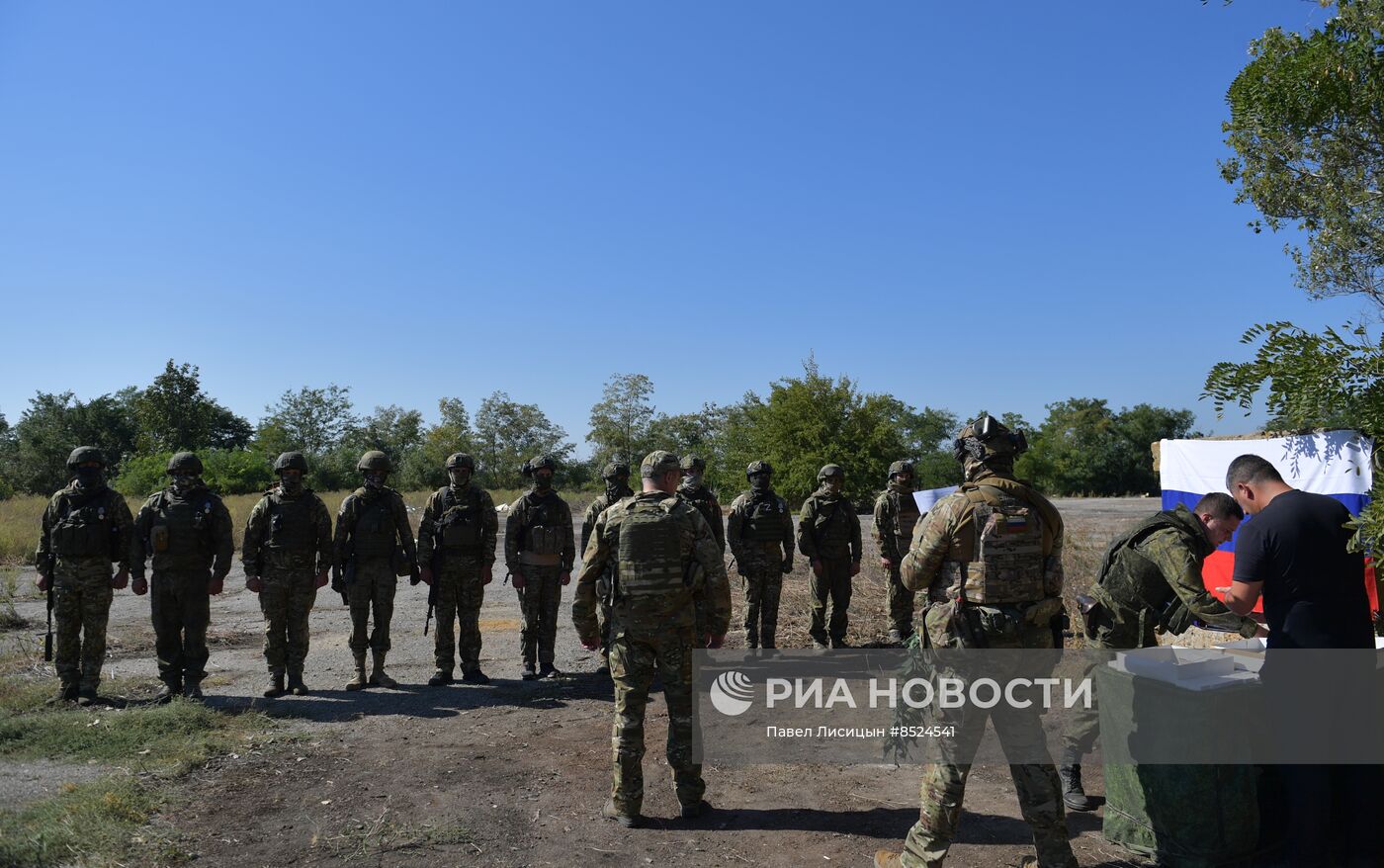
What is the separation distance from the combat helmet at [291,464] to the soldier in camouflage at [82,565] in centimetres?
144

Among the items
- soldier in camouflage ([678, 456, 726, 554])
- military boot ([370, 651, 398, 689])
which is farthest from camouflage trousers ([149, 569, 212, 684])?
soldier in camouflage ([678, 456, 726, 554])

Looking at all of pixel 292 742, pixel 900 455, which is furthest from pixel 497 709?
pixel 900 455

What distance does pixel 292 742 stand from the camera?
21.4 feet

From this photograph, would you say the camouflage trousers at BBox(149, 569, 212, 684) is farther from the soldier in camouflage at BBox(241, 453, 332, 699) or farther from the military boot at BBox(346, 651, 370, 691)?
the military boot at BBox(346, 651, 370, 691)

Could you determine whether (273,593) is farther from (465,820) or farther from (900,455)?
(900,455)

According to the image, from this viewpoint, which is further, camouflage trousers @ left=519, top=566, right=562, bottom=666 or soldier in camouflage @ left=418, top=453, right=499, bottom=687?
camouflage trousers @ left=519, top=566, right=562, bottom=666

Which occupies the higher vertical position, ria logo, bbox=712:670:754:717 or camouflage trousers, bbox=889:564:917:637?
camouflage trousers, bbox=889:564:917:637

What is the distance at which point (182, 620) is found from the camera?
A: 780 cm

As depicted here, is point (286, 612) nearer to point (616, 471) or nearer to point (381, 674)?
point (381, 674)

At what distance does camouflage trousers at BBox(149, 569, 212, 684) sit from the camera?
25.3ft

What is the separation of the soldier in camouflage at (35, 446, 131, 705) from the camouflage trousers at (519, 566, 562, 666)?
145 inches

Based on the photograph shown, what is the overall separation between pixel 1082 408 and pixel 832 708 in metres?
70.2

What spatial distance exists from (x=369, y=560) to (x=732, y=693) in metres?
3.73

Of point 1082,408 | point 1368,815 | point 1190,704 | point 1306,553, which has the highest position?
point 1082,408
